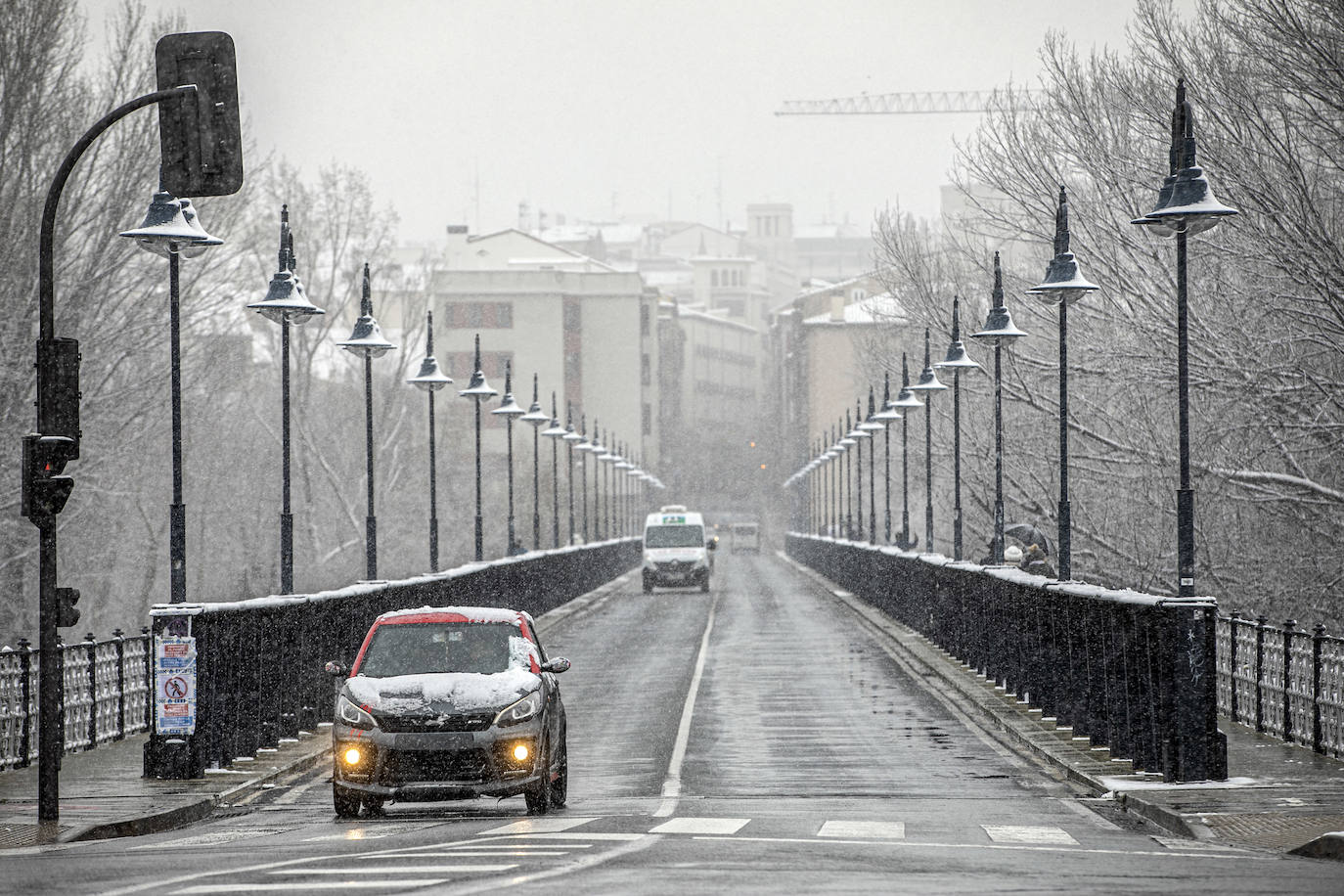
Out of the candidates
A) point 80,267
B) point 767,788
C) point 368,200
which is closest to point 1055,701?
point 767,788

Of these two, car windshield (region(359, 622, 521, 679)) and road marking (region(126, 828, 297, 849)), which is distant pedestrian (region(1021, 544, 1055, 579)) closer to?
car windshield (region(359, 622, 521, 679))

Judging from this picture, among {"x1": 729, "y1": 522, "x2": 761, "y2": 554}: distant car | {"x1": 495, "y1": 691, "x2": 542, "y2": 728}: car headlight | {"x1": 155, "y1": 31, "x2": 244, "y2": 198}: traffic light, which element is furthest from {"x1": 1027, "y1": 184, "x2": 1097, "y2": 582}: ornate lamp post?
{"x1": 729, "y1": 522, "x2": 761, "y2": 554}: distant car

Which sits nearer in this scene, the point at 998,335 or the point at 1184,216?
the point at 1184,216

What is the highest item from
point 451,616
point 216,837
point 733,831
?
point 451,616

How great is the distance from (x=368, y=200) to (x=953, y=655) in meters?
59.7

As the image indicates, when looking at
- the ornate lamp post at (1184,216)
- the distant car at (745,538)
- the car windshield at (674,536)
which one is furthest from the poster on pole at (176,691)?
the distant car at (745,538)

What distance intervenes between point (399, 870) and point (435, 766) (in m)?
3.59

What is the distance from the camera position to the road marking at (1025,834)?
1386 cm

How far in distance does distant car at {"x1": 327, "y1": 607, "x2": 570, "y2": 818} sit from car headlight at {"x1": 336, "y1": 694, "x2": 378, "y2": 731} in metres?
0.01

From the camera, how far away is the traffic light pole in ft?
50.2

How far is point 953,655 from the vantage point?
34.5 m

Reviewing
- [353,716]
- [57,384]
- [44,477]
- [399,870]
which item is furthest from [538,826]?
[57,384]

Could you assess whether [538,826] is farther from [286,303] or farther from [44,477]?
[286,303]

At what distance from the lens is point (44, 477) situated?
15.9 metres
